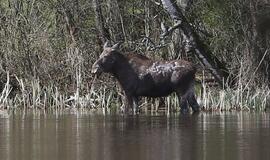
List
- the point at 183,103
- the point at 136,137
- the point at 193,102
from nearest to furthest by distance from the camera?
the point at 136,137 → the point at 183,103 → the point at 193,102

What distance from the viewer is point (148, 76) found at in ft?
75.5

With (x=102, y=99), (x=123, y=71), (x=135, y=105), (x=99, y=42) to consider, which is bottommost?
(x=135, y=105)

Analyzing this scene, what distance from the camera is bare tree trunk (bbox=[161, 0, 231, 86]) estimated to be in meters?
26.9

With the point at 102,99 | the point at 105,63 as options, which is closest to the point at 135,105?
the point at 105,63

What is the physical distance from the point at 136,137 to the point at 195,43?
1288cm

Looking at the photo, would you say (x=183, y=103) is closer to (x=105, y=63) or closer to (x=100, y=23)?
(x=105, y=63)

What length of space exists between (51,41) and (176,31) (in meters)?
4.30

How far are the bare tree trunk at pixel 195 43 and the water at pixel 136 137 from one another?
6475 mm

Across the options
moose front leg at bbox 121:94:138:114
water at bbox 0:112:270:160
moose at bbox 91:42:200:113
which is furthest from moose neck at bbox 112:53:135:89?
water at bbox 0:112:270:160

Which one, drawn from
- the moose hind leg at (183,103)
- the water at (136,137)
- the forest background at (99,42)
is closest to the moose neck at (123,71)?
the moose hind leg at (183,103)

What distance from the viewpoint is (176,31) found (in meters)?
27.9

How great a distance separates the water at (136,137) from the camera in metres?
12.0

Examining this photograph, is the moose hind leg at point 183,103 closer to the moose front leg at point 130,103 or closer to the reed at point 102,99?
the reed at point 102,99

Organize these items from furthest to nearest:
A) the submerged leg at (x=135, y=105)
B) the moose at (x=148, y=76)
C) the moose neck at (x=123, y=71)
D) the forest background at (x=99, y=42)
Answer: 1. the forest background at (x=99, y=42)
2. the moose neck at (x=123, y=71)
3. the moose at (x=148, y=76)
4. the submerged leg at (x=135, y=105)
